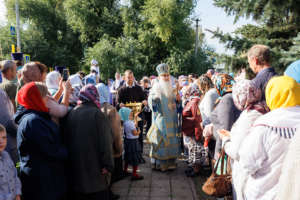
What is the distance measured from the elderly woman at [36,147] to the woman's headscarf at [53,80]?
4.34 feet

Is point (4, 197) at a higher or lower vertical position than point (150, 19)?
lower

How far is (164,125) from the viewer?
5.37 m

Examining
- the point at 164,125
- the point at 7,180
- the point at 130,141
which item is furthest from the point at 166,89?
the point at 7,180

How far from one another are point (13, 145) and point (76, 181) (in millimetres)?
1208

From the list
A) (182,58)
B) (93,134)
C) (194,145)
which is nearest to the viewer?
(93,134)

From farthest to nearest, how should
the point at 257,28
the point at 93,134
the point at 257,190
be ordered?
the point at 257,28, the point at 93,134, the point at 257,190

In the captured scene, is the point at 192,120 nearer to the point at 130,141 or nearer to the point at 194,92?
the point at 194,92

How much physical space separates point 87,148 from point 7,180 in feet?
2.86

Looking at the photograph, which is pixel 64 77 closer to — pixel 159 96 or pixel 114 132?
pixel 114 132

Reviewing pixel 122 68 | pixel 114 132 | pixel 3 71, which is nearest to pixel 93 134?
pixel 114 132

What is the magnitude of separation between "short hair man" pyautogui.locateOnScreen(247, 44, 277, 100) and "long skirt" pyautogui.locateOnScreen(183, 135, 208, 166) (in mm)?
2179

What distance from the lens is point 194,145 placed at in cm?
518

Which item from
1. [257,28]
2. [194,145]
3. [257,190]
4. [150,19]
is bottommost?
[194,145]

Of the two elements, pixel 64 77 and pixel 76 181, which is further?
pixel 64 77
